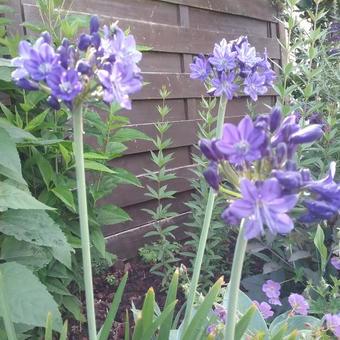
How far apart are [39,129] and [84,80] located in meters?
1.22

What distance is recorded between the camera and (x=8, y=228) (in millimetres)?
1630

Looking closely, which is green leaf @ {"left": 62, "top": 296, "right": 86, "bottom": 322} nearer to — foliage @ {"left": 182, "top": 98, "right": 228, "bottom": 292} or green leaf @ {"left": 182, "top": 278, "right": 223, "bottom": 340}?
foliage @ {"left": 182, "top": 98, "right": 228, "bottom": 292}

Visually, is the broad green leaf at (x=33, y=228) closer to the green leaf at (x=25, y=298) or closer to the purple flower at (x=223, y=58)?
the green leaf at (x=25, y=298)

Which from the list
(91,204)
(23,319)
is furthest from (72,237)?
(23,319)

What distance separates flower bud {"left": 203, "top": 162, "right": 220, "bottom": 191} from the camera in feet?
2.97

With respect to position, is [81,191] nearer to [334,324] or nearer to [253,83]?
[253,83]

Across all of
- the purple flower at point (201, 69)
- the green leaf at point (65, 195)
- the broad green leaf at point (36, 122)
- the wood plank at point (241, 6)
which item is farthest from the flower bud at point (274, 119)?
the wood plank at point (241, 6)

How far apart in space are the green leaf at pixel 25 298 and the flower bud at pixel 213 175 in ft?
2.62

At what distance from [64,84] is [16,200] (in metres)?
0.65

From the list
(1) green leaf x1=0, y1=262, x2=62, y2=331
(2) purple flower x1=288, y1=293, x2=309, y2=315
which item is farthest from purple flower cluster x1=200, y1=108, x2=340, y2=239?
(2) purple flower x1=288, y1=293, x2=309, y2=315

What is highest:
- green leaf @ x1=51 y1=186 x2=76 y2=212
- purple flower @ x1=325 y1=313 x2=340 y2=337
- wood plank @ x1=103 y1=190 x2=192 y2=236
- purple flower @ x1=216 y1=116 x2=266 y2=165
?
purple flower @ x1=216 y1=116 x2=266 y2=165

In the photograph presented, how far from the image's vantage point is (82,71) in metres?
0.96

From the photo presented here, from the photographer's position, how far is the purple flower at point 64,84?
3.05ft

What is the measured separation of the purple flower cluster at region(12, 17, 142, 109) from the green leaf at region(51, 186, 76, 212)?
0.95 m
